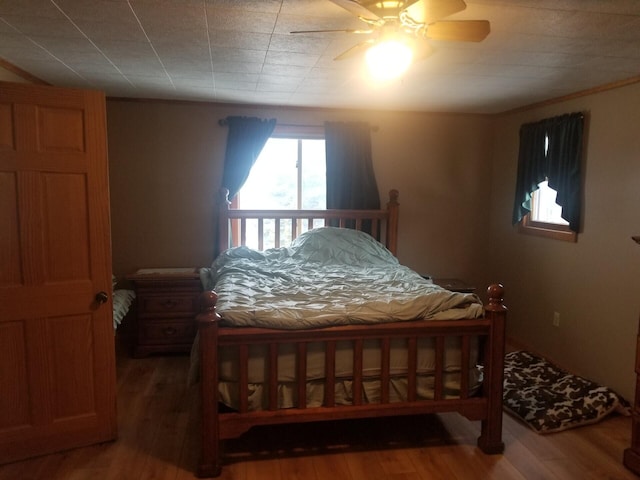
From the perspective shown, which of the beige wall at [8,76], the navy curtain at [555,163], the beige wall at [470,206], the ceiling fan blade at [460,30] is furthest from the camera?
the navy curtain at [555,163]

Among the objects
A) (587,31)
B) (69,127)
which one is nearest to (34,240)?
(69,127)

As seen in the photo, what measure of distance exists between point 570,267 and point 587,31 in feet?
6.77

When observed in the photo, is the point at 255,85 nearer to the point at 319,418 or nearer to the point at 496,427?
the point at 319,418

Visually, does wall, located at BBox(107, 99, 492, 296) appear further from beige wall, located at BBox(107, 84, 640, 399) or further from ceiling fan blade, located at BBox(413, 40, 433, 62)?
ceiling fan blade, located at BBox(413, 40, 433, 62)

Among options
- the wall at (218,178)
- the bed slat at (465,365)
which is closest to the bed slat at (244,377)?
the bed slat at (465,365)

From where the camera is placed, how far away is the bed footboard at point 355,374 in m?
2.33

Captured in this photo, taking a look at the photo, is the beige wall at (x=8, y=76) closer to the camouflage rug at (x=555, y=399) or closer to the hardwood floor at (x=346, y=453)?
the hardwood floor at (x=346, y=453)

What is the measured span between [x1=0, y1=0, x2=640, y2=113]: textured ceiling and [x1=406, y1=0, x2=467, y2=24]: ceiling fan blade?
0.76 feet

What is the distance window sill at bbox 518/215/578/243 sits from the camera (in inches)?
150

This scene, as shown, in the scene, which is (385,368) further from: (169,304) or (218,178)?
(218,178)

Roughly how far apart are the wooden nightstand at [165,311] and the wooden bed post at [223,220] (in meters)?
0.44

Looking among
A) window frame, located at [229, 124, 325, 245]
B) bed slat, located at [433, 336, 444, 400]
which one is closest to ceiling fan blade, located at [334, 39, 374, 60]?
bed slat, located at [433, 336, 444, 400]

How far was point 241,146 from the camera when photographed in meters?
4.39

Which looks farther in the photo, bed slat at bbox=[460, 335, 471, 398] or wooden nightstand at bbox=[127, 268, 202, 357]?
wooden nightstand at bbox=[127, 268, 202, 357]
